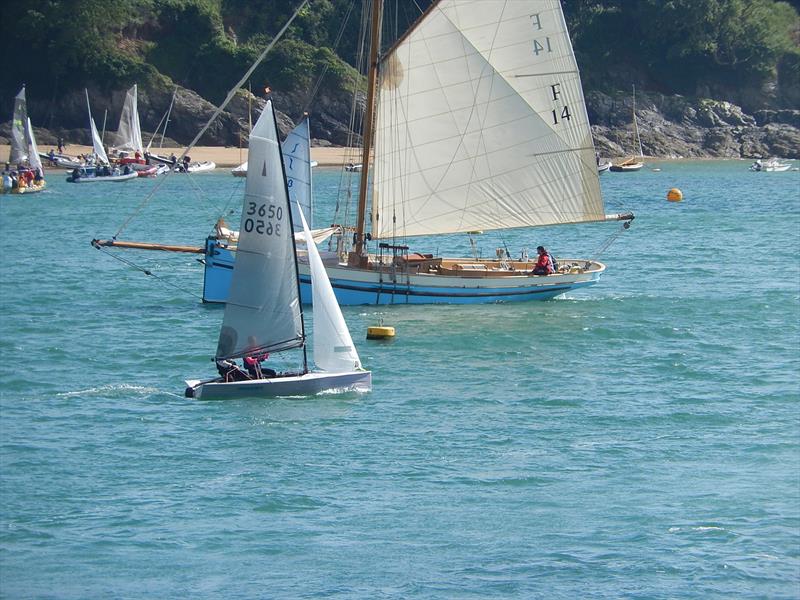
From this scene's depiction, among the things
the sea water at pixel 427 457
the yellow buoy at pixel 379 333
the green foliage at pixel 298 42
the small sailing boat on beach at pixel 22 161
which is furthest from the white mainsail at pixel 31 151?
the yellow buoy at pixel 379 333

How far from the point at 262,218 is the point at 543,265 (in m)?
17.4

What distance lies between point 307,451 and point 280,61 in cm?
11493

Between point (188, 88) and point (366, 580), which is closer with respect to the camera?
point (366, 580)

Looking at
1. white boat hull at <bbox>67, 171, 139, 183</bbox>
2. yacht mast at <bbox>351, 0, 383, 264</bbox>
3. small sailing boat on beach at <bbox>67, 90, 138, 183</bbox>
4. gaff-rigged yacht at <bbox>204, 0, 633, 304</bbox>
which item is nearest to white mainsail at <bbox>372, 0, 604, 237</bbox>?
gaff-rigged yacht at <bbox>204, 0, 633, 304</bbox>

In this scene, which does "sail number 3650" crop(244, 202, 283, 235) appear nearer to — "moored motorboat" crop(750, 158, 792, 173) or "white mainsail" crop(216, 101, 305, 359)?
"white mainsail" crop(216, 101, 305, 359)

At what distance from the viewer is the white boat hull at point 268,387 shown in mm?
34938

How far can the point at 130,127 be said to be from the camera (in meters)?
130

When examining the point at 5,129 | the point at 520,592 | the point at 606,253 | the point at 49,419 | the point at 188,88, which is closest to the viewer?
the point at 520,592

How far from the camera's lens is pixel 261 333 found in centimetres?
3647

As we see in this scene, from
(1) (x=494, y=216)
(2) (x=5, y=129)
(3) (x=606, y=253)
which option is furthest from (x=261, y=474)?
(2) (x=5, y=129)

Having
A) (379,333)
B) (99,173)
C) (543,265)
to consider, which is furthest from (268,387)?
(99,173)

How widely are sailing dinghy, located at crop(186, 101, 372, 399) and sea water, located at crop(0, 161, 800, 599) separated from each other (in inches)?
25.1

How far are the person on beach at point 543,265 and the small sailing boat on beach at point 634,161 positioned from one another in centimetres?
9022

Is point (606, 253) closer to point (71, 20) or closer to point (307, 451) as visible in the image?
point (307, 451)
